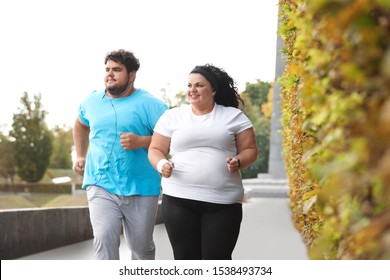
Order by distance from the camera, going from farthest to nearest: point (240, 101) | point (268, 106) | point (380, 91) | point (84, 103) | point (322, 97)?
point (268, 106), point (84, 103), point (240, 101), point (322, 97), point (380, 91)

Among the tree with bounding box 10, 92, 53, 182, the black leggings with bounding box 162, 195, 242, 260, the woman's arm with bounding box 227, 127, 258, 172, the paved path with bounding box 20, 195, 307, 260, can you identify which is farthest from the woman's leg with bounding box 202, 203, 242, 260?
the tree with bounding box 10, 92, 53, 182

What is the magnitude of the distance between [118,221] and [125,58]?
4.47ft

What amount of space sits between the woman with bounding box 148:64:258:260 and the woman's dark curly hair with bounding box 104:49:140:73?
1.00 meters

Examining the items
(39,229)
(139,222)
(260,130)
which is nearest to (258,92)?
(260,130)

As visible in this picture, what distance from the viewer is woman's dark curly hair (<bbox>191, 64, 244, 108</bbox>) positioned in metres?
4.97

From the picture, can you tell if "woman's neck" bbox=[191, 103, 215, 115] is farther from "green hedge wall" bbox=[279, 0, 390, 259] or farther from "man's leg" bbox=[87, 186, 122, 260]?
"green hedge wall" bbox=[279, 0, 390, 259]

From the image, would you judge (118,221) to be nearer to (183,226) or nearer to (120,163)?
(120,163)

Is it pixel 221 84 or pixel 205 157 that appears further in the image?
pixel 221 84

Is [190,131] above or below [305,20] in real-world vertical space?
below

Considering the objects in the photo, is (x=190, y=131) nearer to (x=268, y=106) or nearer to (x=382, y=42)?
(x=382, y=42)

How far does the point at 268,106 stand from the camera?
2279 inches

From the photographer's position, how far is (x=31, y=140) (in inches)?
1933
